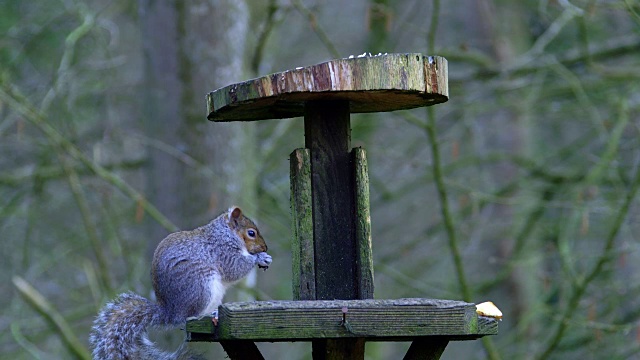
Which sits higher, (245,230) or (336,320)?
(245,230)

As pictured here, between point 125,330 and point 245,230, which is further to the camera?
point 245,230

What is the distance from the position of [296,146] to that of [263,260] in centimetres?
340

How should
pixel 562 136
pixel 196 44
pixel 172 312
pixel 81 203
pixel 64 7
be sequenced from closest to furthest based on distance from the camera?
1. pixel 172 312
2. pixel 196 44
3. pixel 81 203
4. pixel 64 7
5. pixel 562 136

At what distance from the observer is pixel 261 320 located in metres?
2.07

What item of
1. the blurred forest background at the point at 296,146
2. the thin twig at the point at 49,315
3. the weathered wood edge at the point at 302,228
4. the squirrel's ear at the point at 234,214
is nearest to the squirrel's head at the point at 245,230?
the squirrel's ear at the point at 234,214

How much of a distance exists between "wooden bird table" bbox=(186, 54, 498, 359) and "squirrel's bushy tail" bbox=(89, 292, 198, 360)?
1.57 ft

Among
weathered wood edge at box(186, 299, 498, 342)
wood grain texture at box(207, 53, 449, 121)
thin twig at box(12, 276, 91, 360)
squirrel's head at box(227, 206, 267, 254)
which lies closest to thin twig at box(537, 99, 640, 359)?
squirrel's head at box(227, 206, 267, 254)

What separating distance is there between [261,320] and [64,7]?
Result: 456 cm

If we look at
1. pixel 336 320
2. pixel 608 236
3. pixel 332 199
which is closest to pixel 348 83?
pixel 332 199

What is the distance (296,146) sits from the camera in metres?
6.32

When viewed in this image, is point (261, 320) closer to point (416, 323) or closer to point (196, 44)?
point (416, 323)

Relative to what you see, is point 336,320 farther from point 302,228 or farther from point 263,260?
point 263,260

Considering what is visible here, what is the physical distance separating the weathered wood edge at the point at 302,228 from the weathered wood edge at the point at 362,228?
12cm

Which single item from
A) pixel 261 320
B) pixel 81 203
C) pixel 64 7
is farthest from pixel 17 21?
pixel 261 320
